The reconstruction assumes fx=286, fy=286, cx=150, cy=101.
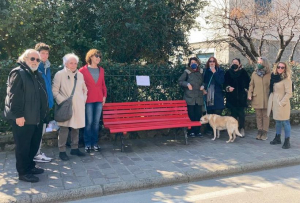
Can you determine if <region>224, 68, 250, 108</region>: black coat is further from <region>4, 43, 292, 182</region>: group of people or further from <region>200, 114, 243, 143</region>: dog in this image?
<region>200, 114, 243, 143</region>: dog

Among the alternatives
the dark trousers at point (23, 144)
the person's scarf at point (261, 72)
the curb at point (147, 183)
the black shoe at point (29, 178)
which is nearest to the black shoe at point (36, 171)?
the dark trousers at point (23, 144)

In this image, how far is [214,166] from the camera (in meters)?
5.09

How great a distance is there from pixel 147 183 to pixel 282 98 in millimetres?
3715

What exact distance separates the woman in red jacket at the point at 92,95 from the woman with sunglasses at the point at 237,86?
3.22 meters

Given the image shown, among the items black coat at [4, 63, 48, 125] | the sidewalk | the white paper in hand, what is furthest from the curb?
the white paper in hand

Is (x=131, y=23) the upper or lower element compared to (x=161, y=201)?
upper

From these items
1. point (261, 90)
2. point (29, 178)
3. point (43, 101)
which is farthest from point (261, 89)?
point (29, 178)

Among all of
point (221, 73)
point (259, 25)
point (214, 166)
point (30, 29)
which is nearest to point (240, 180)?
point (214, 166)

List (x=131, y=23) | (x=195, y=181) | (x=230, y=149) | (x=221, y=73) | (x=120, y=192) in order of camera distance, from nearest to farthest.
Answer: (x=120, y=192) → (x=195, y=181) → (x=230, y=149) → (x=221, y=73) → (x=131, y=23)

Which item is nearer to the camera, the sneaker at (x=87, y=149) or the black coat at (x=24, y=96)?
the black coat at (x=24, y=96)

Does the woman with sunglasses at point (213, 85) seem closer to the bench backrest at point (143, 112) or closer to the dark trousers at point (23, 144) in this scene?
the bench backrest at point (143, 112)

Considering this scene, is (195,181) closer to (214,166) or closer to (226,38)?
(214,166)

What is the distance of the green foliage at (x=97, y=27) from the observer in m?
7.48

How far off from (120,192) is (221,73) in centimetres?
406
